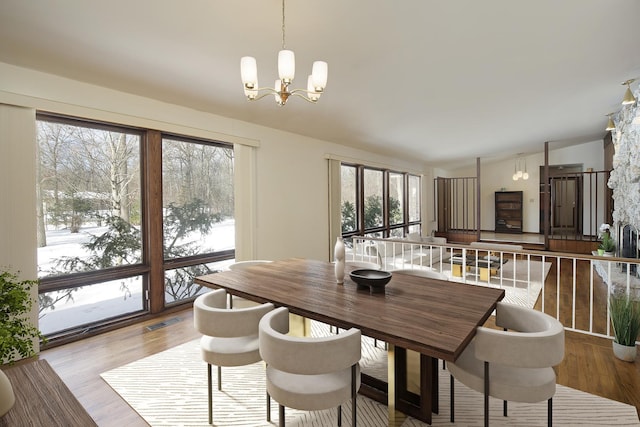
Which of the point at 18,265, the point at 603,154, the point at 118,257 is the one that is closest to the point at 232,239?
the point at 118,257

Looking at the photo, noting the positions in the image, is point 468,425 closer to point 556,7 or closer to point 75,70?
point 556,7

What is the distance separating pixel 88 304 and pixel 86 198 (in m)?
1.10

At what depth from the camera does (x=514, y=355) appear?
4.68 ft

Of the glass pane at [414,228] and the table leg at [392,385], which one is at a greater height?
the glass pane at [414,228]

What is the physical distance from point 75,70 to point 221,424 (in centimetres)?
310

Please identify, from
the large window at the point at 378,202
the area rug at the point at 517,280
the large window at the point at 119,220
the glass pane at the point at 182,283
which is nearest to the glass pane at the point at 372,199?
the large window at the point at 378,202

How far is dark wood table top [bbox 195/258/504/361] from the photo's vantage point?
143cm

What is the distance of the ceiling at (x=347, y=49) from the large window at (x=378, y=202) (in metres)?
2.21

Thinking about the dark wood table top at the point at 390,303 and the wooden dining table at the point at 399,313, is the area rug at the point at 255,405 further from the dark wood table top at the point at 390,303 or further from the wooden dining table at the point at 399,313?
the dark wood table top at the point at 390,303

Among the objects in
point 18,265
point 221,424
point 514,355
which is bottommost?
point 221,424

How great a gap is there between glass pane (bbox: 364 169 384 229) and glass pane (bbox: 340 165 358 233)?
427mm

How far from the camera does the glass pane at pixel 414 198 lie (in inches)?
359

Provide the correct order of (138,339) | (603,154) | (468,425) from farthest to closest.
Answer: (603,154), (138,339), (468,425)

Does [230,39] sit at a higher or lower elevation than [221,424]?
higher
